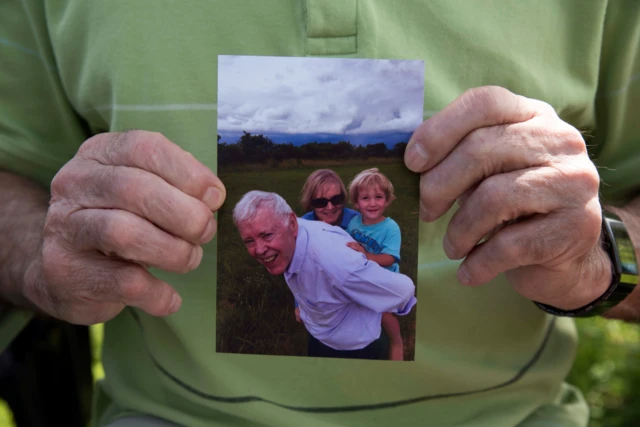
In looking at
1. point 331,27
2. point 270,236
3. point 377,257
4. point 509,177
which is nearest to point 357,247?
point 377,257

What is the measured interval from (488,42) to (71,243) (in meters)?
0.77

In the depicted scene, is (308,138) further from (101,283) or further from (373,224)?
(101,283)

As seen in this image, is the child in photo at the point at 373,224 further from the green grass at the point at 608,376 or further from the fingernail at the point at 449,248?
the green grass at the point at 608,376

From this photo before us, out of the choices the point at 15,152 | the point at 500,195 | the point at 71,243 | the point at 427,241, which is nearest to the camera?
the point at 500,195

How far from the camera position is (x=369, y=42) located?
3.40ft

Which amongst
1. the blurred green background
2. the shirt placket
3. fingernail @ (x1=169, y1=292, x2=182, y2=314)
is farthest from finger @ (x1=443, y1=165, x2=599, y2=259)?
the blurred green background

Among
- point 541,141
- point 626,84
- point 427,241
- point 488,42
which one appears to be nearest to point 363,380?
point 427,241

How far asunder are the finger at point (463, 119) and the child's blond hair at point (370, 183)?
0.06 meters

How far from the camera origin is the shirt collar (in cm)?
97

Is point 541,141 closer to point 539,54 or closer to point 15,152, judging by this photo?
point 539,54

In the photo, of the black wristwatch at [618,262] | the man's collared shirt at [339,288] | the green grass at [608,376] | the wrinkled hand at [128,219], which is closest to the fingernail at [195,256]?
the wrinkled hand at [128,219]

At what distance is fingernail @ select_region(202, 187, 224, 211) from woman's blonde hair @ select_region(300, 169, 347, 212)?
0.41ft

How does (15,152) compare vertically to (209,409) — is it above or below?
above

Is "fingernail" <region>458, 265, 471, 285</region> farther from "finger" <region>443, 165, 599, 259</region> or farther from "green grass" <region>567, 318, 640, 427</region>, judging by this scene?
"green grass" <region>567, 318, 640, 427</region>
